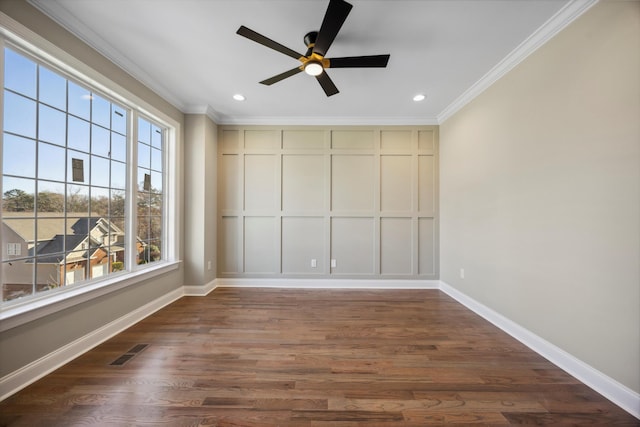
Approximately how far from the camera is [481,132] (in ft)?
8.91

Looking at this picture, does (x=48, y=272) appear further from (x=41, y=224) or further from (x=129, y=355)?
(x=129, y=355)

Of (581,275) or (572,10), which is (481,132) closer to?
(572,10)

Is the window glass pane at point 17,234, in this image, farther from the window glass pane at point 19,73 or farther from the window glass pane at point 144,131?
the window glass pane at point 144,131

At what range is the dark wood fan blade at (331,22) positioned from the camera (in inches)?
54.3

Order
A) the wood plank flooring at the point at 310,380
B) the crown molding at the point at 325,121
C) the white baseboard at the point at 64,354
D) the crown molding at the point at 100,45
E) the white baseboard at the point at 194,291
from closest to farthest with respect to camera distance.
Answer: the wood plank flooring at the point at 310,380, the white baseboard at the point at 64,354, the crown molding at the point at 100,45, the white baseboard at the point at 194,291, the crown molding at the point at 325,121

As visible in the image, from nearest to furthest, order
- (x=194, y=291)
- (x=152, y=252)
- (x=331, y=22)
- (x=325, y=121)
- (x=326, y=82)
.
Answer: (x=331, y=22)
(x=326, y=82)
(x=152, y=252)
(x=194, y=291)
(x=325, y=121)

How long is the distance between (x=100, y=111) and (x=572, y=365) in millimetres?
4654

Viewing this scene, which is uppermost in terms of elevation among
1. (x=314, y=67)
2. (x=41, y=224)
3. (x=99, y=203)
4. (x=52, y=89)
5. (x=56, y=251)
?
(x=314, y=67)

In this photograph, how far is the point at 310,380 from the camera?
5.38 ft

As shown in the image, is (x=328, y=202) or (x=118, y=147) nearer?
(x=118, y=147)

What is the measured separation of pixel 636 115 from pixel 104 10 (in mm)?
3754

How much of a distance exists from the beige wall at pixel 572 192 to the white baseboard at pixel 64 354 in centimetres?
394

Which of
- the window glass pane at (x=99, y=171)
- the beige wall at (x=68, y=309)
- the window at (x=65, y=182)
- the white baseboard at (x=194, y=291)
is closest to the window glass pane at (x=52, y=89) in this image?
the window at (x=65, y=182)

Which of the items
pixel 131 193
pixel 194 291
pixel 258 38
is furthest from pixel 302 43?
pixel 194 291
